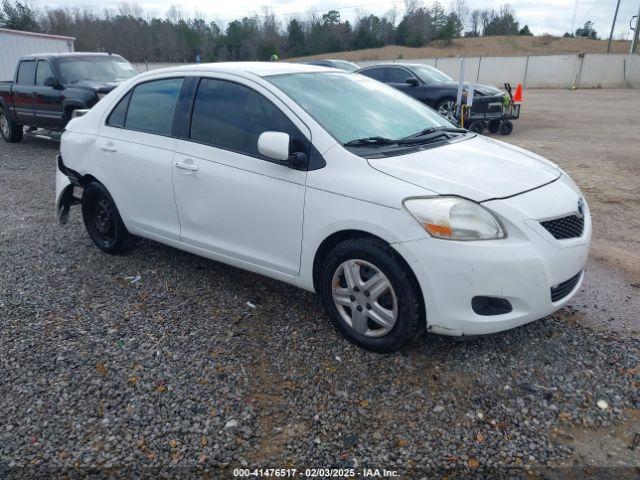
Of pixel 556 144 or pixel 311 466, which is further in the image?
pixel 556 144

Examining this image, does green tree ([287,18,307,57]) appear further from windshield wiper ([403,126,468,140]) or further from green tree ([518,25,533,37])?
windshield wiper ([403,126,468,140])

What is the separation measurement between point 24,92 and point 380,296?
429 inches

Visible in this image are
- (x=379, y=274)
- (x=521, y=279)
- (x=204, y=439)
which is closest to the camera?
(x=204, y=439)

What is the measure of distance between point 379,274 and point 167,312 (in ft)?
5.71

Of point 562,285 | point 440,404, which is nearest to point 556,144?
point 562,285

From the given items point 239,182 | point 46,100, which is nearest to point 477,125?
point 46,100

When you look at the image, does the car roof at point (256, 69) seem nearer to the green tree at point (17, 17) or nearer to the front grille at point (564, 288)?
the front grille at point (564, 288)

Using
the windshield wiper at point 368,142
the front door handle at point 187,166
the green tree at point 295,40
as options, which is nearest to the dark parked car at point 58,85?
the front door handle at point 187,166

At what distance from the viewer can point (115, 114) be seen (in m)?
4.59

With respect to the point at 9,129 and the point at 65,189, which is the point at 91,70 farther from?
the point at 65,189

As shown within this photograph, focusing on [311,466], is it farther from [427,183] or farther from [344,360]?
[427,183]

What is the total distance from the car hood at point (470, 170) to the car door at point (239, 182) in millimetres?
654

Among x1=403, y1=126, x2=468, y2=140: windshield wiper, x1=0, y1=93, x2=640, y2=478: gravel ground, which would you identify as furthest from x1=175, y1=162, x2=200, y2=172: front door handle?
x1=403, y1=126, x2=468, y2=140: windshield wiper

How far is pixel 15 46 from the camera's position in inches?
Answer: 794
